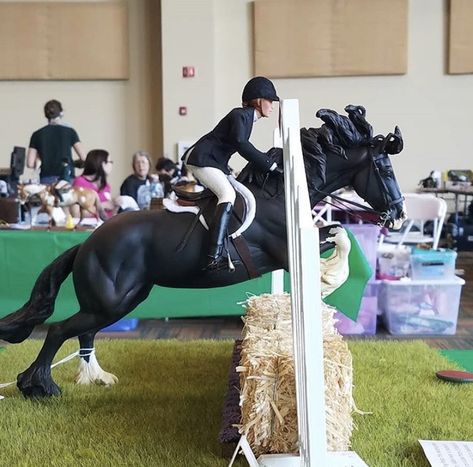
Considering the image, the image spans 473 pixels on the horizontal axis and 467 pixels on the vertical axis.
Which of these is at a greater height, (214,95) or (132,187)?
(214,95)

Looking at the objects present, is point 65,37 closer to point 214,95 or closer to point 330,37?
point 214,95

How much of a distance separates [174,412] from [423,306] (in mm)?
2629

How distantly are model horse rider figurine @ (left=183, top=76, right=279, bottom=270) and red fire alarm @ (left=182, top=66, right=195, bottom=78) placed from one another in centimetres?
637

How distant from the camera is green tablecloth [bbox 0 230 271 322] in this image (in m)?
4.57

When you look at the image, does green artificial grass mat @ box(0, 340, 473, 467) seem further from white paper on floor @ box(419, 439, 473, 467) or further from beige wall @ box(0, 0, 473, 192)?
beige wall @ box(0, 0, 473, 192)

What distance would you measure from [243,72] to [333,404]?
299 inches

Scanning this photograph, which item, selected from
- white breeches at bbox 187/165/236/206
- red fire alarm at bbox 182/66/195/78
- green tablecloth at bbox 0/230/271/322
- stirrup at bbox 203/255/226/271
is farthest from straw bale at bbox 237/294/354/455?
red fire alarm at bbox 182/66/195/78

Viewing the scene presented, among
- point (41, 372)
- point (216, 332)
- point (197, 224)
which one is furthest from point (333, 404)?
point (216, 332)

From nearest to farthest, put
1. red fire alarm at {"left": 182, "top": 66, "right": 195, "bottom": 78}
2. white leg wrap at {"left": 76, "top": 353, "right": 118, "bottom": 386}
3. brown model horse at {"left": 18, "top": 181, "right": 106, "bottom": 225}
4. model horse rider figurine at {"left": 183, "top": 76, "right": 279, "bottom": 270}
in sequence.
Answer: model horse rider figurine at {"left": 183, "top": 76, "right": 279, "bottom": 270}, white leg wrap at {"left": 76, "top": 353, "right": 118, "bottom": 386}, brown model horse at {"left": 18, "top": 181, "right": 106, "bottom": 225}, red fire alarm at {"left": 182, "top": 66, "right": 195, "bottom": 78}

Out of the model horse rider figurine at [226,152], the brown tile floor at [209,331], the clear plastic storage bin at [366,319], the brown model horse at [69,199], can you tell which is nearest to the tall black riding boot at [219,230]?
the model horse rider figurine at [226,152]

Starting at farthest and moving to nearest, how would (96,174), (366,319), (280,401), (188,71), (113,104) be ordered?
(113,104) < (188,71) < (96,174) < (366,319) < (280,401)

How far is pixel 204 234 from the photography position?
272 cm

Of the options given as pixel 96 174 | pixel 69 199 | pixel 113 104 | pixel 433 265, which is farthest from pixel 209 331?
pixel 113 104

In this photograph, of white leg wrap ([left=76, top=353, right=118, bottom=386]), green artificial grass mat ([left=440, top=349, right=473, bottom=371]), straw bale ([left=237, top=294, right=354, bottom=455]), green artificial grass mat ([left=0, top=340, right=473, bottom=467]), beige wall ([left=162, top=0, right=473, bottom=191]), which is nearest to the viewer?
straw bale ([left=237, top=294, right=354, bottom=455])
